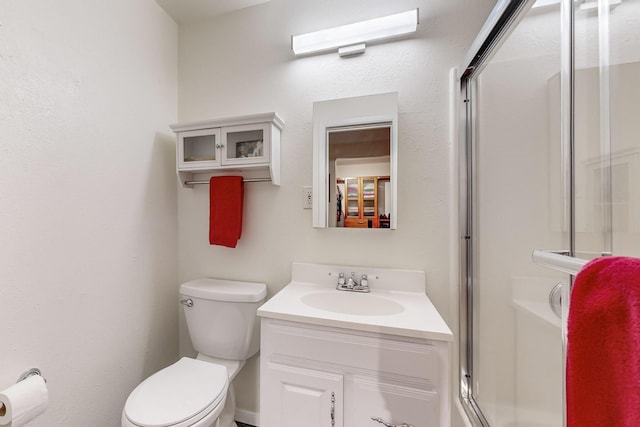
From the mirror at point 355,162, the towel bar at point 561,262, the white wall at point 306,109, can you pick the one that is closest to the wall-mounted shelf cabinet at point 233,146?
the white wall at point 306,109

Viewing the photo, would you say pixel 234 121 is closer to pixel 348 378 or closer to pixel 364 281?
pixel 364 281

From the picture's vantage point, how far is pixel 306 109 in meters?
1.36

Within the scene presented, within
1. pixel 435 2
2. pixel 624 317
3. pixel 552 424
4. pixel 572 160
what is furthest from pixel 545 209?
pixel 435 2

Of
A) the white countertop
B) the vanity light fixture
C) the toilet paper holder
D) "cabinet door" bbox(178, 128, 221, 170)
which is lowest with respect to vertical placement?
the toilet paper holder

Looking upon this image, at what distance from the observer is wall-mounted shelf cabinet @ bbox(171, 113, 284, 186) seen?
1.29m

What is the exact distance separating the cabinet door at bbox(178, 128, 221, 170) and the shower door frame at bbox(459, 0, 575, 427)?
1258mm

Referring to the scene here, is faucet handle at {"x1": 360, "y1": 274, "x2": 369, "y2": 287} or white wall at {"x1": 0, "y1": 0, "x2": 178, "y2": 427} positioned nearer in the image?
white wall at {"x1": 0, "y1": 0, "x2": 178, "y2": 427}

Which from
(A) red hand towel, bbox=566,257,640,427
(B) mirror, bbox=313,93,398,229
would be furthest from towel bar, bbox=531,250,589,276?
(B) mirror, bbox=313,93,398,229

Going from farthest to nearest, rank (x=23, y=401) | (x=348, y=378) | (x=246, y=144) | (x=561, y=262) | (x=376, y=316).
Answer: (x=246, y=144) → (x=376, y=316) → (x=348, y=378) → (x=23, y=401) → (x=561, y=262)

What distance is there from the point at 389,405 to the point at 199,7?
7.11ft

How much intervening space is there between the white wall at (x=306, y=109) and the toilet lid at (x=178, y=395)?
1.24 feet

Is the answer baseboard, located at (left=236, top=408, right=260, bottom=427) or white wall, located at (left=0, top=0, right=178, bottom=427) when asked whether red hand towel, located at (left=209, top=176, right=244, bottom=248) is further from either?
baseboard, located at (left=236, top=408, right=260, bottom=427)

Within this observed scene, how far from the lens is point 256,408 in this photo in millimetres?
1412

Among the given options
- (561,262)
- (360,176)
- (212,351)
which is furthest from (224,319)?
(561,262)
